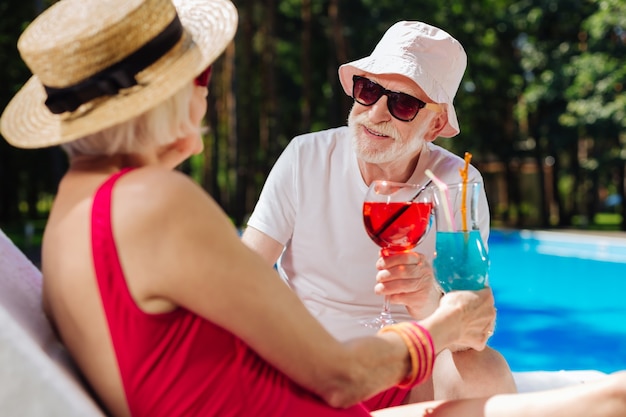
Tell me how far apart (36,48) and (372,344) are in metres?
0.91

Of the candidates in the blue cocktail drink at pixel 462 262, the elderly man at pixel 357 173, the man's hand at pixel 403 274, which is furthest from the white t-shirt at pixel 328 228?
the blue cocktail drink at pixel 462 262

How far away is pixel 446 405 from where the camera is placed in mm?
1900

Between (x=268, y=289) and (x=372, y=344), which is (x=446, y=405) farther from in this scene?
(x=268, y=289)

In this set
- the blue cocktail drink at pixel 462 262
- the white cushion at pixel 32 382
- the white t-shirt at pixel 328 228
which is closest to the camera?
the white cushion at pixel 32 382

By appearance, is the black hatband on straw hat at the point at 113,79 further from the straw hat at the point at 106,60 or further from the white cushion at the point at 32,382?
the white cushion at the point at 32,382

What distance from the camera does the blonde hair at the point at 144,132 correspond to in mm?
1507

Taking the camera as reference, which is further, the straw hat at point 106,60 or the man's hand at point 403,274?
the man's hand at point 403,274

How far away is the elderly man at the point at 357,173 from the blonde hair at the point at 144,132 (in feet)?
4.44

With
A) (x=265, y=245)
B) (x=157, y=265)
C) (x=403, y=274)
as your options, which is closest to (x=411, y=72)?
(x=265, y=245)

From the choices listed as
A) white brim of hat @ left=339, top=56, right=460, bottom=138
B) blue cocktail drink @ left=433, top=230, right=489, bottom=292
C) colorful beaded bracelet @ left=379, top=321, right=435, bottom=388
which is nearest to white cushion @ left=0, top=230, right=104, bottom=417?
colorful beaded bracelet @ left=379, top=321, right=435, bottom=388

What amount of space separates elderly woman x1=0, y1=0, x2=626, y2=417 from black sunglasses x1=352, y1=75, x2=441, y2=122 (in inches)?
56.0

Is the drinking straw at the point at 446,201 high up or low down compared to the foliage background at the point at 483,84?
up

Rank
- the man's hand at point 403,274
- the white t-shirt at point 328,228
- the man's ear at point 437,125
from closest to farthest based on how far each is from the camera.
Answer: the man's hand at point 403,274
the white t-shirt at point 328,228
the man's ear at point 437,125

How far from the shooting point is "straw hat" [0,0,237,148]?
146 centimetres
